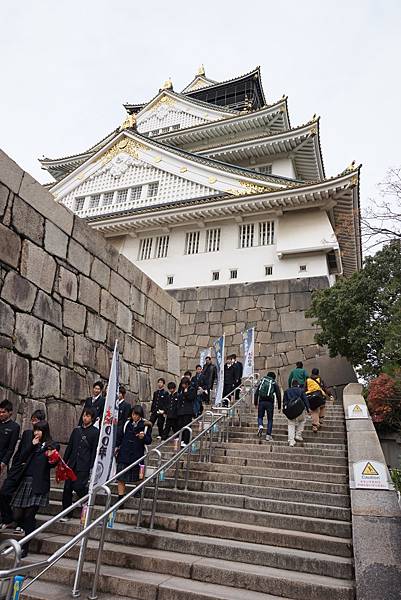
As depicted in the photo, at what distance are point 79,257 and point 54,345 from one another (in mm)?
1679

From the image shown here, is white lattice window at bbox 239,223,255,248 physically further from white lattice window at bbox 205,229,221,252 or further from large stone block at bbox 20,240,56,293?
large stone block at bbox 20,240,56,293

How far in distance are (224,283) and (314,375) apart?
754 cm

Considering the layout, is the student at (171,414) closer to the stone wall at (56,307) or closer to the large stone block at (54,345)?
the stone wall at (56,307)

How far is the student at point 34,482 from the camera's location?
158 inches

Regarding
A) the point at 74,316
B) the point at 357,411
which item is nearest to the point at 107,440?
the point at 74,316

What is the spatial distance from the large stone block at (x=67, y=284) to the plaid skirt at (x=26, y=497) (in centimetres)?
322

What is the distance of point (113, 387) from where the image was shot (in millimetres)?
4039

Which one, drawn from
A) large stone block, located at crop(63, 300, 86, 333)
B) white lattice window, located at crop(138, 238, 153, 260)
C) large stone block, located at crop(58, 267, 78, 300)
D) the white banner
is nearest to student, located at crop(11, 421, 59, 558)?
the white banner

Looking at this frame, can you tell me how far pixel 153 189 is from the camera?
58.4 ft

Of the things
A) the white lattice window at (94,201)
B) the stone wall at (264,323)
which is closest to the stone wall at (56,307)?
the stone wall at (264,323)

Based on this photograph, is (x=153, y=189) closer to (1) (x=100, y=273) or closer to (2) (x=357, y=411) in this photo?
(1) (x=100, y=273)

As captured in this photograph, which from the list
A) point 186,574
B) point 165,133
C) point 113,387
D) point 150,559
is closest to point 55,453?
point 113,387

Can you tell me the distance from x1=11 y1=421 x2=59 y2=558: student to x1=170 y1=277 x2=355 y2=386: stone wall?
10040 millimetres

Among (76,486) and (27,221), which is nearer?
(76,486)
